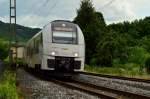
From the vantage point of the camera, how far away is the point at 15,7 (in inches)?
1420

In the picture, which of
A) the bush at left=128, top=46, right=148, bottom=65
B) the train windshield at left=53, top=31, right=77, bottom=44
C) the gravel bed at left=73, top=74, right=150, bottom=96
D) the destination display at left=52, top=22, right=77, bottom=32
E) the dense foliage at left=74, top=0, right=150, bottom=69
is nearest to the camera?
the gravel bed at left=73, top=74, right=150, bottom=96

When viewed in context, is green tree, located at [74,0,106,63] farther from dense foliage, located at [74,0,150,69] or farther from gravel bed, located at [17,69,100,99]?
gravel bed, located at [17,69,100,99]

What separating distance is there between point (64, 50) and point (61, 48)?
0.66 ft

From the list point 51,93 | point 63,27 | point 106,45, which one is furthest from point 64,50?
point 106,45

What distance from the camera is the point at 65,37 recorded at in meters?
26.1

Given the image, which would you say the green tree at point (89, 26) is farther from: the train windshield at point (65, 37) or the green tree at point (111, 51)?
the train windshield at point (65, 37)

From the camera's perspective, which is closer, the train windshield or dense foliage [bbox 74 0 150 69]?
the train windshield

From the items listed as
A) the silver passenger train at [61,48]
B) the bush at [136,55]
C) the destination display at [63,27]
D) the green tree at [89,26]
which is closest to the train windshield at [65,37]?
the silver passenger train at [61,48]

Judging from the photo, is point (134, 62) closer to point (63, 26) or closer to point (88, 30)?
point (88, 30)

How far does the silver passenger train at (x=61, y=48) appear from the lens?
83.6 feet

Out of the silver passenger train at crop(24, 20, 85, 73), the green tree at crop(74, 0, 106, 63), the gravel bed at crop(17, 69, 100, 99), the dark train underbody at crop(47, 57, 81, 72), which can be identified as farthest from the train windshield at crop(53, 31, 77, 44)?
the green tree at crop(74, 0, 106, 63)

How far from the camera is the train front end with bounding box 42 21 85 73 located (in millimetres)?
25484

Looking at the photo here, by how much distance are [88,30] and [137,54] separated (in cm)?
1255

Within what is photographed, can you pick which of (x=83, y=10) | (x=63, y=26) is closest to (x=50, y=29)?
(x=63, y=26)
